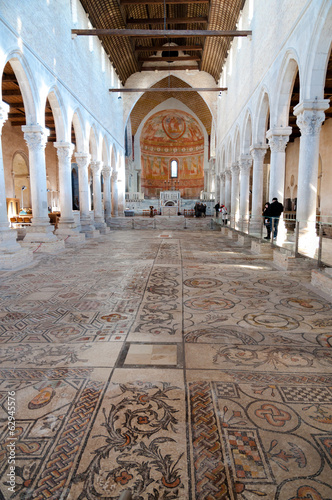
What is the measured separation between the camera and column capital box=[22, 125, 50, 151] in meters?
10.2

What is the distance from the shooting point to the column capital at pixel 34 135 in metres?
10.2

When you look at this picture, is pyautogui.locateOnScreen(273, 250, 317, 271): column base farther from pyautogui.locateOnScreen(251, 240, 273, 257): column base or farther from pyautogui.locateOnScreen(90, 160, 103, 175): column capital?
pyautogui.locateOnScreen(90, 160, 103, 175): column capital

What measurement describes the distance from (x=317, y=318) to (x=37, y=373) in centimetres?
329

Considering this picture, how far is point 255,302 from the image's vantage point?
4684 mm

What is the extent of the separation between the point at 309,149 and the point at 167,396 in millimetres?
7518

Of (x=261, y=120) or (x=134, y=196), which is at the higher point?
(x=261, y=120)

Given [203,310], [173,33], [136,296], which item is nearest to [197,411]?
[203,310]

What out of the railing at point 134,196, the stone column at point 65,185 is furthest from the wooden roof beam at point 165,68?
the stone column at point 65,185

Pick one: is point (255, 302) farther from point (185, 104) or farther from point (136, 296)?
point (185, 104)

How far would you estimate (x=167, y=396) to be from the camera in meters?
2.38

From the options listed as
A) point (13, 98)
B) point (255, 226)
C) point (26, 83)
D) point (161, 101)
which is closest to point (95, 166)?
point (13, 98)

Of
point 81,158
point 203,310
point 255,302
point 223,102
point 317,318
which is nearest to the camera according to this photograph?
point 317,318

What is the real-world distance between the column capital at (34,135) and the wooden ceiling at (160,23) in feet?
22.0

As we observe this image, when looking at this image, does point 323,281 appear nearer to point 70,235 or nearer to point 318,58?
point 318,58
